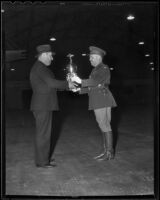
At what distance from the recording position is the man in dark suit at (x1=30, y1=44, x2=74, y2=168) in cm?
487

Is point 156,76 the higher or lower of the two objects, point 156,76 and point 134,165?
the higher

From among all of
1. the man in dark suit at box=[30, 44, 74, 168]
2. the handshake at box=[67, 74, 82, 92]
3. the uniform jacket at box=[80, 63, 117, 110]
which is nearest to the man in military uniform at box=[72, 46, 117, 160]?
the uniform jacket at box=[80, 63, 117, 110]

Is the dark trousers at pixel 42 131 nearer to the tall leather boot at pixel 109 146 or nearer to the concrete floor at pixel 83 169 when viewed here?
the concrete floor at pixel 83 169

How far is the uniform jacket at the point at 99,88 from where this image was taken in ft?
17.2

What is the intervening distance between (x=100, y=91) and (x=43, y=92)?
0.91m

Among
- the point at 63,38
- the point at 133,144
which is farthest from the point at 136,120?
the point at 133,144

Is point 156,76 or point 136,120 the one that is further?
point 136,120

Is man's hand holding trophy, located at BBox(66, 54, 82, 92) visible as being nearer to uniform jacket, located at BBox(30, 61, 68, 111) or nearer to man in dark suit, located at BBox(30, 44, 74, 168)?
man in dark suit, located at BBox(30, 44, 74, 168)

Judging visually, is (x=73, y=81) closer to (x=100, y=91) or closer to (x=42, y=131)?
(x=100, y=91)

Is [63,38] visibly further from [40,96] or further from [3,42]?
[3,42]

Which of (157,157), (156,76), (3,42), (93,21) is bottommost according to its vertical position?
(157,157)

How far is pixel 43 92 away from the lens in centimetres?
499

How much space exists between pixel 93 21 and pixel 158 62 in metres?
9.60

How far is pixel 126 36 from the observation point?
1570cm
